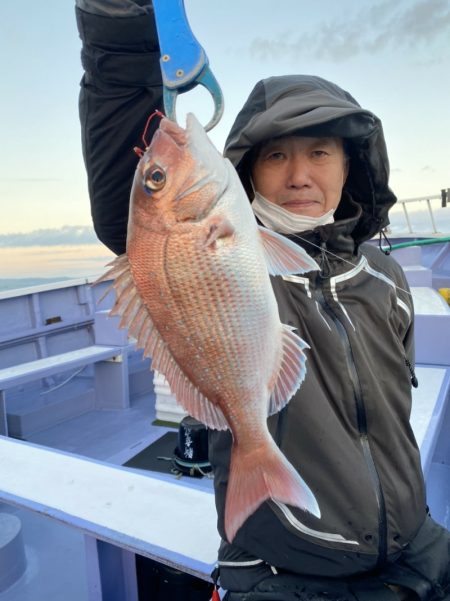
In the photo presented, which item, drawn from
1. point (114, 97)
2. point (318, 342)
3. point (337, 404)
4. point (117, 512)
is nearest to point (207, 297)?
point (318, 342)

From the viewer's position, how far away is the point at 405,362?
1598 millimetres

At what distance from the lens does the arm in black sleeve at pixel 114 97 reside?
1439mm

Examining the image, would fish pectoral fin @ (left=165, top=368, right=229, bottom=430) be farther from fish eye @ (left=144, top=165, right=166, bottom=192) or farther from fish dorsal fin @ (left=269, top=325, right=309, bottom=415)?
fish eye @ (left=144, top=165, right=166, bottom=192)

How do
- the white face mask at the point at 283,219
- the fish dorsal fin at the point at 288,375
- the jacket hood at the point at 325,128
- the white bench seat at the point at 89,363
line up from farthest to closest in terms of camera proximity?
the white bench seat at the point at 89,363
the white face mask at the point at 283,219
the jacket hood at the point at 325,128
the fish dorsal fin at the point at 288,375

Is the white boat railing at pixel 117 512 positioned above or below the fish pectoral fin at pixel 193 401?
below

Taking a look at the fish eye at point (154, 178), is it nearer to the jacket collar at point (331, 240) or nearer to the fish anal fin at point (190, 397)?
the fish anal fin at point (190, 397)

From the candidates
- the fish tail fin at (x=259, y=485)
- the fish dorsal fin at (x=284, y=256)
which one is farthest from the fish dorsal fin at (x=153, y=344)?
the fish dorsal fin at (x=284, y=256)

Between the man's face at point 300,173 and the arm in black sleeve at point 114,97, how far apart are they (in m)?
0.45

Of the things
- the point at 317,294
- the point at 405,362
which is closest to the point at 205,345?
the point at 317,294

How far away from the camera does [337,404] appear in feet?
4.76

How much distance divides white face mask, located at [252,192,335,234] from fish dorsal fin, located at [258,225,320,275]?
0.33 m

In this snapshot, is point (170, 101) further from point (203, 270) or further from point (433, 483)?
point (433, 483)

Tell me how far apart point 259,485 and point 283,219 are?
893mm

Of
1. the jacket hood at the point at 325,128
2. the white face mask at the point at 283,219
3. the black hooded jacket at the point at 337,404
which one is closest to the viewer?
the black hooded jacket at the point at 337,404
